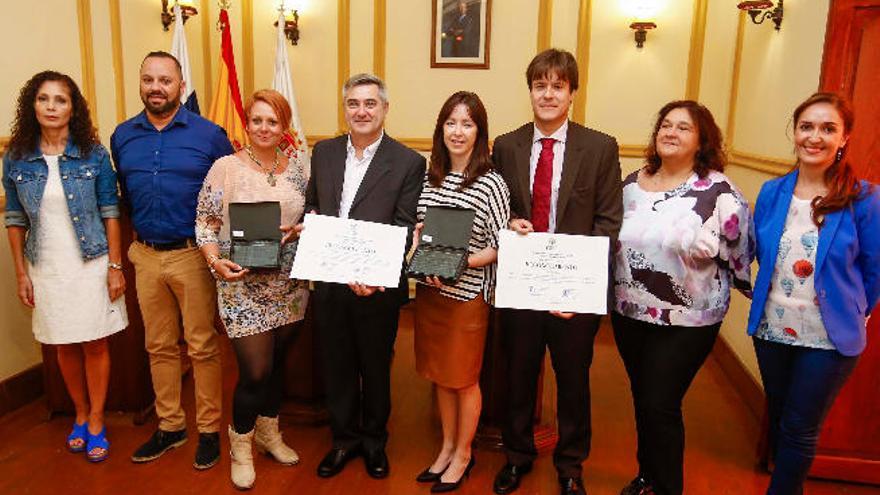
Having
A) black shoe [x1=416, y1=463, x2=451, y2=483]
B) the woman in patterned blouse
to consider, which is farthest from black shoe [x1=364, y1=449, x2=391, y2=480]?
the woman in patterned blouse

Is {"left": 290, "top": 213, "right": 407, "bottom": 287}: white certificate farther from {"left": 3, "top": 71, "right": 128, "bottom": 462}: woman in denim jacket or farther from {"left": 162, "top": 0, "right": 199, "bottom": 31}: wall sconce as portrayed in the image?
{"left": 162, "top": 0, "right": 199, "bottom": 31}: wall sconce

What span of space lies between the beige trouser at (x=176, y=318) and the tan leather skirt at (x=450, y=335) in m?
0.88

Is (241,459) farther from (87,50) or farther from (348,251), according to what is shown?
(87,50)

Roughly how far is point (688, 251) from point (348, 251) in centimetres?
113

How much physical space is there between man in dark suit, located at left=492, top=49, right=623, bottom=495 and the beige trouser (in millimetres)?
1210

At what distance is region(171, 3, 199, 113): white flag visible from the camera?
4.18 meters

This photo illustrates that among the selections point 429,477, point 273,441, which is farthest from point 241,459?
point 429,477

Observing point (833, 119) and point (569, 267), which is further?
point (569, 267)

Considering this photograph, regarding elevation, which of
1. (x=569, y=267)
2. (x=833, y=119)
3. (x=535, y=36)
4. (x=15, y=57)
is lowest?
(x=569, y=267)

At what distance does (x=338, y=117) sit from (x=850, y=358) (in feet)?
12.7

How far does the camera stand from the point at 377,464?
254 cm

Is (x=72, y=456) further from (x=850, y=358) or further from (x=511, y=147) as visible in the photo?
(x=850, y=358)

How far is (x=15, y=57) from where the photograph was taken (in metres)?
2.95

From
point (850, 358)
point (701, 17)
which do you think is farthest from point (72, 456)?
point (701, 17)
